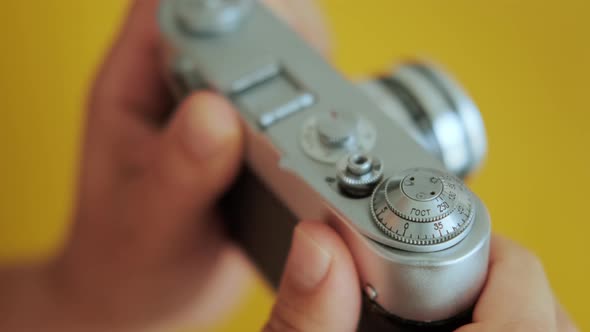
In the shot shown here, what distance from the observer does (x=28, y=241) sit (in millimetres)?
1187

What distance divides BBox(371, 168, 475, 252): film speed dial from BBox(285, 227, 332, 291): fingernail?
0.04m

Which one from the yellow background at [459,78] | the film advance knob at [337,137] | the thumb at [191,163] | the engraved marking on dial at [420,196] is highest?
the engraved marking on dial at [420,196]

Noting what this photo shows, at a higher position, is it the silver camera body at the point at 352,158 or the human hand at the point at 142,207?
the silver camera body at the point at 352,158

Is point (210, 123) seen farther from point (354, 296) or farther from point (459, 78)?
point (459, 78)

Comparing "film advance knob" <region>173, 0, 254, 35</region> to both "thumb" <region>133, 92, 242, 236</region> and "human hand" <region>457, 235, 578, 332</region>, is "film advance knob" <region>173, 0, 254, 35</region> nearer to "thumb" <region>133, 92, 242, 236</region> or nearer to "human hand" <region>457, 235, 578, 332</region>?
"thumb" <region>133, 92, 242, 236</region>

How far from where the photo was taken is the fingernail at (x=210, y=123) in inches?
22.0

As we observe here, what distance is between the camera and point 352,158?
47 cm

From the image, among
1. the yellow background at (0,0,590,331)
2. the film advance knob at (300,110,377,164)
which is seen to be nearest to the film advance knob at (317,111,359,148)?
the film advance knob at (300,110,377,164)

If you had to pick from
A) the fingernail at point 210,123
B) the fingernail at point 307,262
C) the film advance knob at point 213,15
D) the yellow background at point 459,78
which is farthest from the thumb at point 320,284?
the yellow background at point 459,78

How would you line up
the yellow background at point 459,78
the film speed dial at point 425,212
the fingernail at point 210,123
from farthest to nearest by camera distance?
1. the yellow background at point 459,78
2. the fingernail at point 210,123
3. the film speed dial at point 425,212

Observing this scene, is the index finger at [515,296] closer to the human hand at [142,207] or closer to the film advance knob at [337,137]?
the film advance knob at [337,137]

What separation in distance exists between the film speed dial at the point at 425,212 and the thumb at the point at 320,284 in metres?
0.04

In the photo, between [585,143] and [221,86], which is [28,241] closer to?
[221,86]

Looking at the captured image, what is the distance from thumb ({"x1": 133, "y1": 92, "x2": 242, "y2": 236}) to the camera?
0.57 metres
